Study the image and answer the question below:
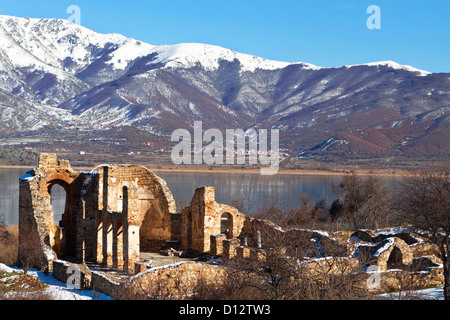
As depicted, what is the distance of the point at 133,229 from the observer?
A: 890 inches

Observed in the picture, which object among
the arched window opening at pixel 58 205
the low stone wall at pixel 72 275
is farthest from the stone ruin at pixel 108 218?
the arched window opening at pixel 58 205

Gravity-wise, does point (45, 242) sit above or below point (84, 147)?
below

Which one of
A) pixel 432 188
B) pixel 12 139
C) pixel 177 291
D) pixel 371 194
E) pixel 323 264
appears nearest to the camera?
pixel 177 291

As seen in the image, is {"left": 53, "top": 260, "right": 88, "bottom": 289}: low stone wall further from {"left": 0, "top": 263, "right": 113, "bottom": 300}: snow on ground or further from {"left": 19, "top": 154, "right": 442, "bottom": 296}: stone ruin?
{"left": 19, "top": 154, "right": 442, "bottom": 296}: stone ruin

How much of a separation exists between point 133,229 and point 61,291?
420 centimetres

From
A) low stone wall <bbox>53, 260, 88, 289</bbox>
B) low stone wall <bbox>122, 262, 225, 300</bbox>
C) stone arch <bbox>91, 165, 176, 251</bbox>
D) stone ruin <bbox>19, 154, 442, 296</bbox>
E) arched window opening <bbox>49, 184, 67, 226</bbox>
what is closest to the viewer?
low stone wall <bbox>122, 262, 225, 300</bbox>

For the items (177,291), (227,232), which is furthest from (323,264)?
(227,232)

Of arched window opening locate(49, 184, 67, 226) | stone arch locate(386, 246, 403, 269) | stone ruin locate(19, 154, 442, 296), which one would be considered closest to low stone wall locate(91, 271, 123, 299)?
stone ruin locate(19, 154, 442, 296)

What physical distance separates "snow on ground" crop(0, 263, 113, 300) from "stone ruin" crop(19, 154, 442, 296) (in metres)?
0.68

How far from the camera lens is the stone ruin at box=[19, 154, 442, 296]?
77.3ft

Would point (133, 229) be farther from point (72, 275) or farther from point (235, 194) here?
point (235, 194)

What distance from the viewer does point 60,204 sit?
65.6m
